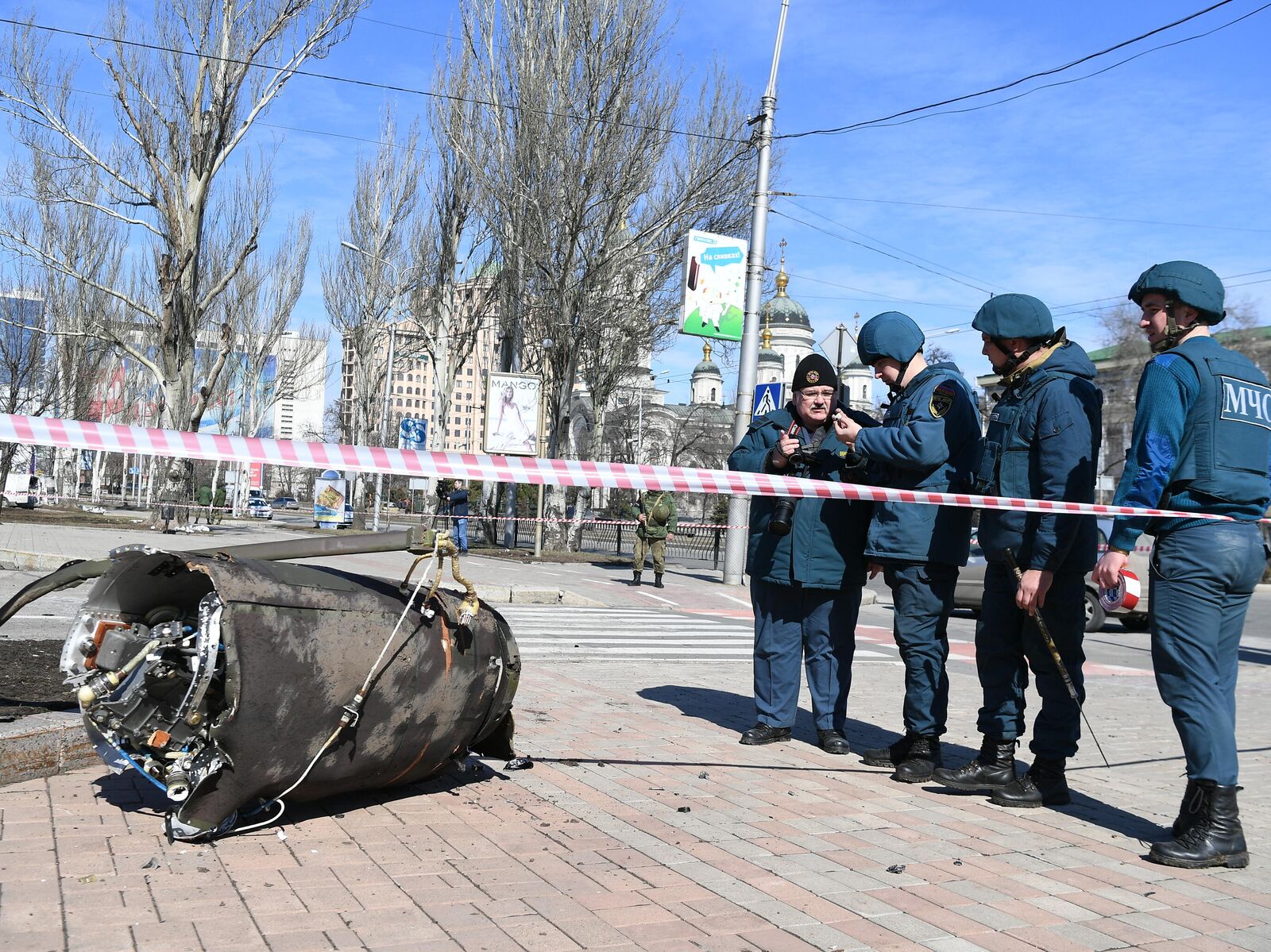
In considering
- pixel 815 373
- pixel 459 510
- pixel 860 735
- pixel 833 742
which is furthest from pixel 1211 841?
pixel 459 510

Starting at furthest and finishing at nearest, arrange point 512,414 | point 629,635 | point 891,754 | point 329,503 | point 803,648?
1. point 329,503
2. point 512,414
3. point 629,635
4. point 803,648
5. point 891,754

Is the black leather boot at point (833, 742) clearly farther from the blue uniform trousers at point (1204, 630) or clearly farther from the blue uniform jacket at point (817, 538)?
the blue uniform trousers at point (1204, 630)

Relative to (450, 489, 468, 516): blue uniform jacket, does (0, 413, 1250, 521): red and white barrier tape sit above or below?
above

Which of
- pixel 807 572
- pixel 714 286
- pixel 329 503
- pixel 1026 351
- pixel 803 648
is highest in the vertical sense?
pixel 714 286

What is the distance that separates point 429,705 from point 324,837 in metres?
0.55

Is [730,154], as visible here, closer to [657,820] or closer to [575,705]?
[575,705]

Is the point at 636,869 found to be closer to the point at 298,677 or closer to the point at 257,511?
the point at 298,677

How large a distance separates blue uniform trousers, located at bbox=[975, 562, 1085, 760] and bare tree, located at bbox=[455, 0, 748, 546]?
22582mm

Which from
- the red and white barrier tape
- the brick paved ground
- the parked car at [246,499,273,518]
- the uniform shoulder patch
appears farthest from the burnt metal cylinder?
the parked car at [246,499,273,518]

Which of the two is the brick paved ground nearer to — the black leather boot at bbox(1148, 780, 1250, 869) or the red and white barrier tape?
the black leather boot at bbox(1148, 780, 1250, 869)

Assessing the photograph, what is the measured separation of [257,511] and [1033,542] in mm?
65134

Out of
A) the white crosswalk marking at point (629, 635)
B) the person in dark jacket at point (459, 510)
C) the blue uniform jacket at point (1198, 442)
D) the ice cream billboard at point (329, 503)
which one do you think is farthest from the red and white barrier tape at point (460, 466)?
the ice cream billboard at point (329, 503)

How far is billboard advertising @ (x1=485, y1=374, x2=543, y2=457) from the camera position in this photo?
81.7ft

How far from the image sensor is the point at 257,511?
6531 centimetres
